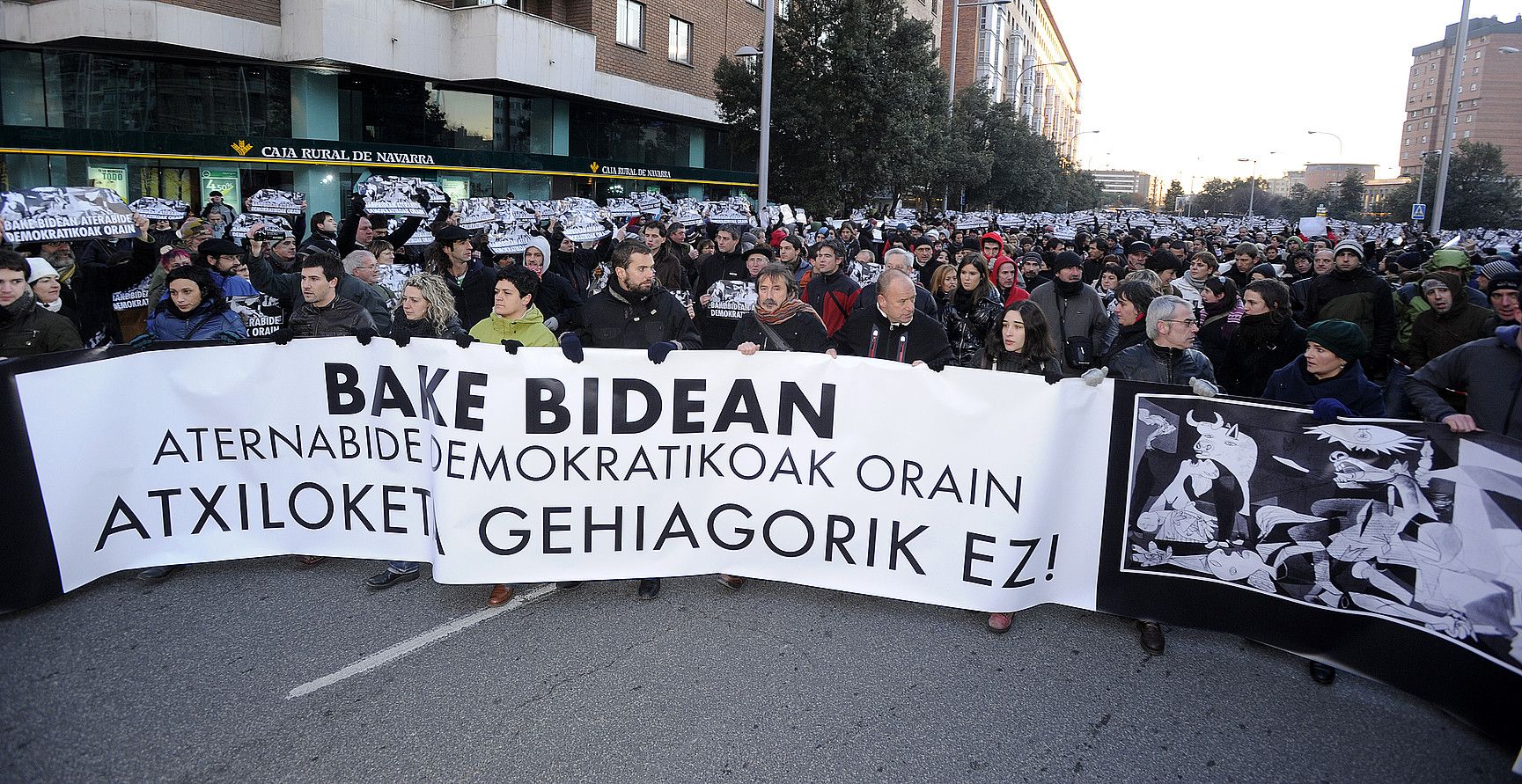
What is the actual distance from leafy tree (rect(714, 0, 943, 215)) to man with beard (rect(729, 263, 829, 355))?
20.4 m

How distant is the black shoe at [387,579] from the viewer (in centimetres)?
495

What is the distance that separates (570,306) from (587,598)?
4.34m

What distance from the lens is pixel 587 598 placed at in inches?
193

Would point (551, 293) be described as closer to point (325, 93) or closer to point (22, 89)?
point (325, 93)

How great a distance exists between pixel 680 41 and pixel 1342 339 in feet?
99.9

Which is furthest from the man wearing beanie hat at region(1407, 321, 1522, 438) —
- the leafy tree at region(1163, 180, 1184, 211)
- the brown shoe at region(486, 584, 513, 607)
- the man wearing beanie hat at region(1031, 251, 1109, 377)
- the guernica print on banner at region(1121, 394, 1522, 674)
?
the leafy tree at region(1163, 180, 1184, 211)

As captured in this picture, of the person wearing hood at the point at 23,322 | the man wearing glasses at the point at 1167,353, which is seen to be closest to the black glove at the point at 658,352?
the man wearing glasses at the point at 1167,353

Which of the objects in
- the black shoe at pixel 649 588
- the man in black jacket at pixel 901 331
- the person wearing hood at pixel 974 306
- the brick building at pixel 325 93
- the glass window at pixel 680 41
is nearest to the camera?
the black shoe at pixel 649 588

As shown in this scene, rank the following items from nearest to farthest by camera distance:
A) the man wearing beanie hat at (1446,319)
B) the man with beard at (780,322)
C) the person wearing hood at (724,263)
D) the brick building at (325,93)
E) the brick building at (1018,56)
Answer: the man with beard at (780,322)
the man wearing beanie hat at (1446,319)
the person wearing hood at (724,263)
the brick building at (325,93)
the brick building at (1018,56)

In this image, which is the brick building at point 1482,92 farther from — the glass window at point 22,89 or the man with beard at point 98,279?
the man with beard at point 98,279

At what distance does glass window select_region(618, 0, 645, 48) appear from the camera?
94.2 feet

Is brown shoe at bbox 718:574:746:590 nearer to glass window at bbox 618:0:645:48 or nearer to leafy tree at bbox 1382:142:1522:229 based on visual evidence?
glass window at bbox 618:0:645:48

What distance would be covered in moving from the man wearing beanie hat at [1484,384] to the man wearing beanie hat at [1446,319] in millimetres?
2796

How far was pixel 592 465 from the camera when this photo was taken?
4.78 metres
